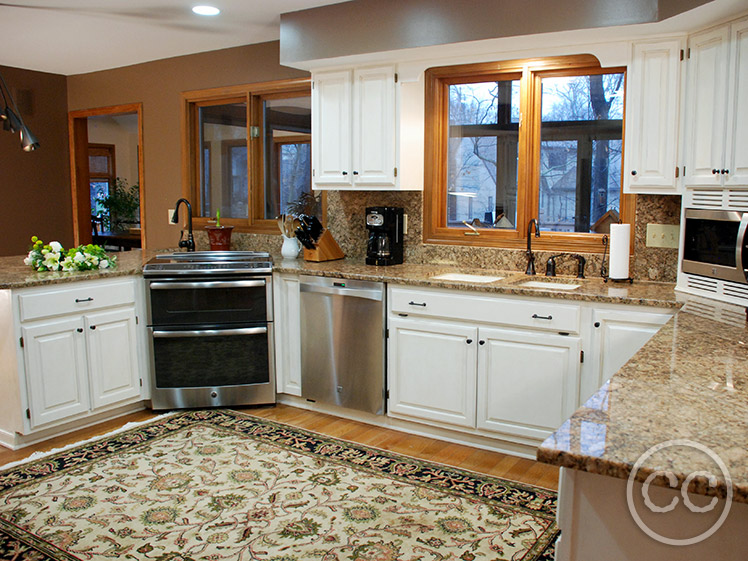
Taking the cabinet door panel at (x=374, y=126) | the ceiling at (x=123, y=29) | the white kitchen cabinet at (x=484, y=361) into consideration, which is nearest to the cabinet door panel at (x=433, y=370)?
the white kitchen cabinet at (x=484, y=361)

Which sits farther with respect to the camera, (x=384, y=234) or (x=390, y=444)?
(x=384, y=234)

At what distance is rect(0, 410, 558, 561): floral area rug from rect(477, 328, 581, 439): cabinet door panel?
0.38 metres

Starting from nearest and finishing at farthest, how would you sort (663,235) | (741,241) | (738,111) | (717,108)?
(741,241)
(738,111)
(717,108)
(663,235)

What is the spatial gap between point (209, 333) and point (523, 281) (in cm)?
185

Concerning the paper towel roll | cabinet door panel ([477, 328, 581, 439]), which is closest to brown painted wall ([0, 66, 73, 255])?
cabinet door panel ([477, 328, 581, 439])

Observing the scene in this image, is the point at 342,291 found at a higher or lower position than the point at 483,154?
lower

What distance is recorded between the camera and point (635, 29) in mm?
2965

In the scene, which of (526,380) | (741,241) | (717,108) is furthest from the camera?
(526,380)

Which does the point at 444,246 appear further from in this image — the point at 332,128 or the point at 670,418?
the point at 670,418

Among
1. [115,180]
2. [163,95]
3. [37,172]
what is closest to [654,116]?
[163,95]

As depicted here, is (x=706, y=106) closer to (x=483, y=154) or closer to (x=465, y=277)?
(x=483, y=154)

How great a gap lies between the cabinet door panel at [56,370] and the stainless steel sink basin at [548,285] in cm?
241

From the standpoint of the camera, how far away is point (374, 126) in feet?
12.7

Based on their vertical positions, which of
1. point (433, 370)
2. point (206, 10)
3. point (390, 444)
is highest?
point (206, 10)
